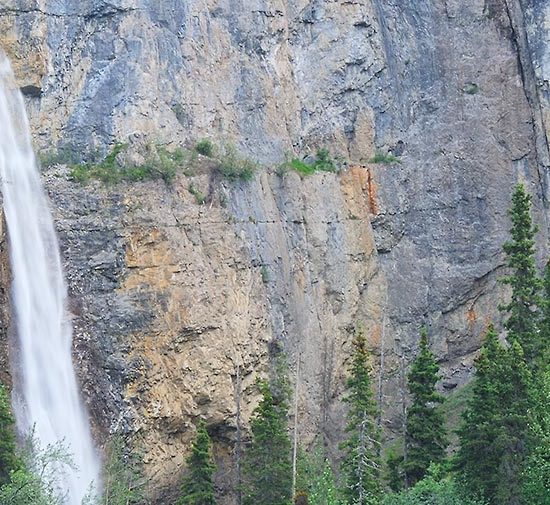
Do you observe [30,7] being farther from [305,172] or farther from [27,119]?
[305,172]

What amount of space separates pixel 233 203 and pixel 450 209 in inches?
425

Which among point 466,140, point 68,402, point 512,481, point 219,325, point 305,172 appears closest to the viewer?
point 512,481

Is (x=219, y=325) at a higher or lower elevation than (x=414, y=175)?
lower

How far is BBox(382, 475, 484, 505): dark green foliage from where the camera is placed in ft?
108

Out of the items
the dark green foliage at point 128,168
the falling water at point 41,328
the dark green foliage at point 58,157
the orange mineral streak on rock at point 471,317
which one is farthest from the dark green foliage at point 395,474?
the dark green foliage at point 58,157

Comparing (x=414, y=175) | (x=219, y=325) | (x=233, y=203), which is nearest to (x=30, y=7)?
(x=233, y=203)

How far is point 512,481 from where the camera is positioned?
31.8 metres

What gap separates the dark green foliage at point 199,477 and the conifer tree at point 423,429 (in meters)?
6.49

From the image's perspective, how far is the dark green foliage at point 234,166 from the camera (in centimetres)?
4275

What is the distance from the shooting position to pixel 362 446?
36281 millimetres

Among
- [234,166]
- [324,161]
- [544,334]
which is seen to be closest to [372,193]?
[324,161]

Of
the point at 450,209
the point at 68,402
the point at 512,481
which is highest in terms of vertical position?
the point at 450,209

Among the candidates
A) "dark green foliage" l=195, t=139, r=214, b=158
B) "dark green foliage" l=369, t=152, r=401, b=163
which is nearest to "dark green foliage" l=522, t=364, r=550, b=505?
"dark green foliage" l=195, t=139, r=214, b=158

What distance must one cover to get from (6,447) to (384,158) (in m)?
23.0
